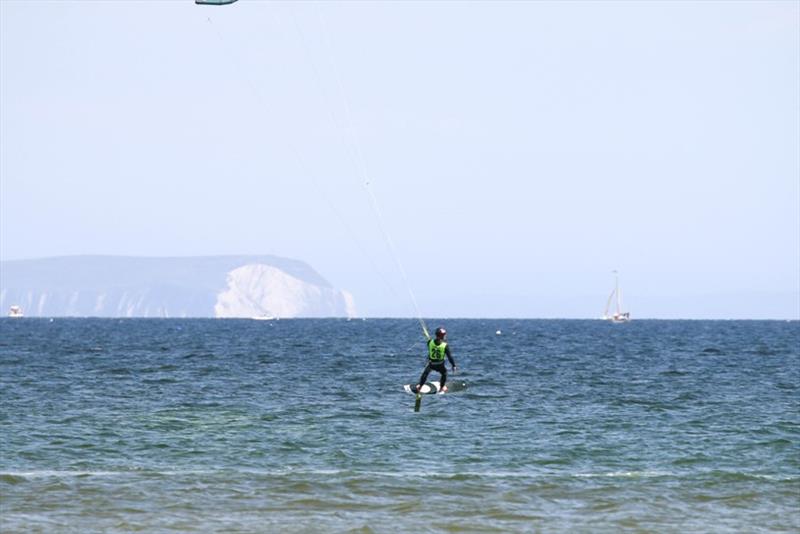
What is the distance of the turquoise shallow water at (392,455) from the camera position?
2341 centimetres

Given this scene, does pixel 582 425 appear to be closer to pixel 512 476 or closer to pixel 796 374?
pixel 512 476

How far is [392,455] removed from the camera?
32562 mm

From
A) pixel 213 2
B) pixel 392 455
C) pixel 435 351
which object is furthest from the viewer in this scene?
pixel 435 351

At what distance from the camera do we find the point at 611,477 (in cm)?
2875

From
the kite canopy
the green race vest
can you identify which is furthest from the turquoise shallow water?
the kite canopy

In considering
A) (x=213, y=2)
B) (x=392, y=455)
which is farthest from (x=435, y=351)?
(x=213, y=2)

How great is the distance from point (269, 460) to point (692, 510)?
11.7m

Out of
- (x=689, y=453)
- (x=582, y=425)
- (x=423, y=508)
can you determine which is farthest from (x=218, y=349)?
(x=423, y=508)

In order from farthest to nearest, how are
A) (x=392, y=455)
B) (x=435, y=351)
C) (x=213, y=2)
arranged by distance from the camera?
(x=435, y=351), (x=213, y=2), (x=392, y=455)

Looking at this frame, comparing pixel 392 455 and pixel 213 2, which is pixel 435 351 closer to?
pixel 392 455

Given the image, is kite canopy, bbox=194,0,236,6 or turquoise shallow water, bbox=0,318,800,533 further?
kite canopy, bbox=194,0,236,6

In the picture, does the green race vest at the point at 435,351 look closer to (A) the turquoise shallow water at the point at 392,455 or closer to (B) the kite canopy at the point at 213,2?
(A) the turquoise shallow water at the point at 392,455

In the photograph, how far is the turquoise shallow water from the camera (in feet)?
76.8

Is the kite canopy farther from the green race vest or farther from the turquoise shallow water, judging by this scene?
the green race vest
